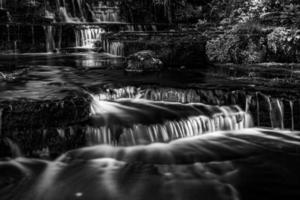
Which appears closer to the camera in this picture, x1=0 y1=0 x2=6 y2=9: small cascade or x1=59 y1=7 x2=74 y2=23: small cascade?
x1=0 y1=0 x2=6 y2=9: small cascade

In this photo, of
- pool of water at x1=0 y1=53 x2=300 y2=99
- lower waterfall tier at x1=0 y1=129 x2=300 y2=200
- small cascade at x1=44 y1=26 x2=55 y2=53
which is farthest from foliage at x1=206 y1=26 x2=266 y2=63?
small cascade at x1=44 y1=26 x2=55 y2=53

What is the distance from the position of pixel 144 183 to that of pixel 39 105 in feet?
8.49

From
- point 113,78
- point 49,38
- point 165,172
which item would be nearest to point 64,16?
point 49,38

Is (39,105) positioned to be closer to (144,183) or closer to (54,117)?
Result: (54,117)

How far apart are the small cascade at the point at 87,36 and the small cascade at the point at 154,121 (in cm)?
1125

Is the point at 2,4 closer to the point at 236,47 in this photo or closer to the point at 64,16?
the point at 64,16

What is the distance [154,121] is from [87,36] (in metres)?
13.1

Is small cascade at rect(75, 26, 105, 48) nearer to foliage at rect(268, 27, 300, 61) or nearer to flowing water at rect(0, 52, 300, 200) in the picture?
foliage at rect(268, 27, 300, 61)

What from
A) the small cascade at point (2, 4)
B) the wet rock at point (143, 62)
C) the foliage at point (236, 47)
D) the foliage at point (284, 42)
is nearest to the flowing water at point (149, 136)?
the wet rock at point (143, 62)

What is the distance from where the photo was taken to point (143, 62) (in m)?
12.9

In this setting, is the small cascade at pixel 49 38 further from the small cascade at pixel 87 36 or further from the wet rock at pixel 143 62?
the wet rock at pixel 143 62

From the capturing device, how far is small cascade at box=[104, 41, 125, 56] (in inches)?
628

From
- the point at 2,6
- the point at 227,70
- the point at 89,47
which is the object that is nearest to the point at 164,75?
the point at 227,70

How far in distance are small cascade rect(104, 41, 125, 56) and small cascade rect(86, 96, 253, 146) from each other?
7220mm
